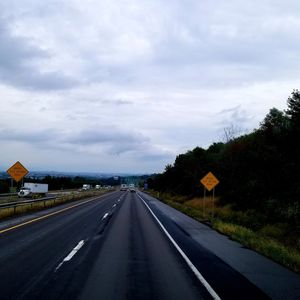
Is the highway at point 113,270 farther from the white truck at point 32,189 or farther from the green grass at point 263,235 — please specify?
the white truck at point 32,189

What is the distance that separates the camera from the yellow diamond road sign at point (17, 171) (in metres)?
30.0

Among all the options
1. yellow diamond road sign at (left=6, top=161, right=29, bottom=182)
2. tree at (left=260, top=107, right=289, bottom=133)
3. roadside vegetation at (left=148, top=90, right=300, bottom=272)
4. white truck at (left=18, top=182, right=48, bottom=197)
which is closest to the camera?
roadside vegetation at (left=148, top=90, right=300, bottom=272)

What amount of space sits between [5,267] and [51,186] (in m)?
139

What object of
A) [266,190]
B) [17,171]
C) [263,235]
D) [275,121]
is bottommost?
[263,235]

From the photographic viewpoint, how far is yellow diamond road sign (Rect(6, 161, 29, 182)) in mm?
30016

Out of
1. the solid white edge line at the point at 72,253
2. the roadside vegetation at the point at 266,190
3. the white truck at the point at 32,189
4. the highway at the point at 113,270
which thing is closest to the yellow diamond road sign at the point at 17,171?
the roadside vegetation at the point at 266,190

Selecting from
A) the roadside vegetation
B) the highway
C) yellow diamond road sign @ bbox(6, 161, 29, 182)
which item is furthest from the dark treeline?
yellow diamond road sign @ bbox(6, 161, 29, 182)

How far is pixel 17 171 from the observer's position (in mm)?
30375

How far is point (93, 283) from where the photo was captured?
27.6ft

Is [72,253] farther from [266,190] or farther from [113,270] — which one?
[266,190]

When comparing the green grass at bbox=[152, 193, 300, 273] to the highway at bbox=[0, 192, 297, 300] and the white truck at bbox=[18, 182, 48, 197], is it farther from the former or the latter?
the white truck at bbox=[18, 182, 48, 197]

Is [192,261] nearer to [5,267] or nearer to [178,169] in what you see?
[5,267]

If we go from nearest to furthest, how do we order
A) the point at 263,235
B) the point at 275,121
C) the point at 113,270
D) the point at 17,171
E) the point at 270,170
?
the point at 113,270, the point at 263,235, the point at 17,171, the point at 270,170, the point at 275,121

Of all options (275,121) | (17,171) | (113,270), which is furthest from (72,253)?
(275,121)
